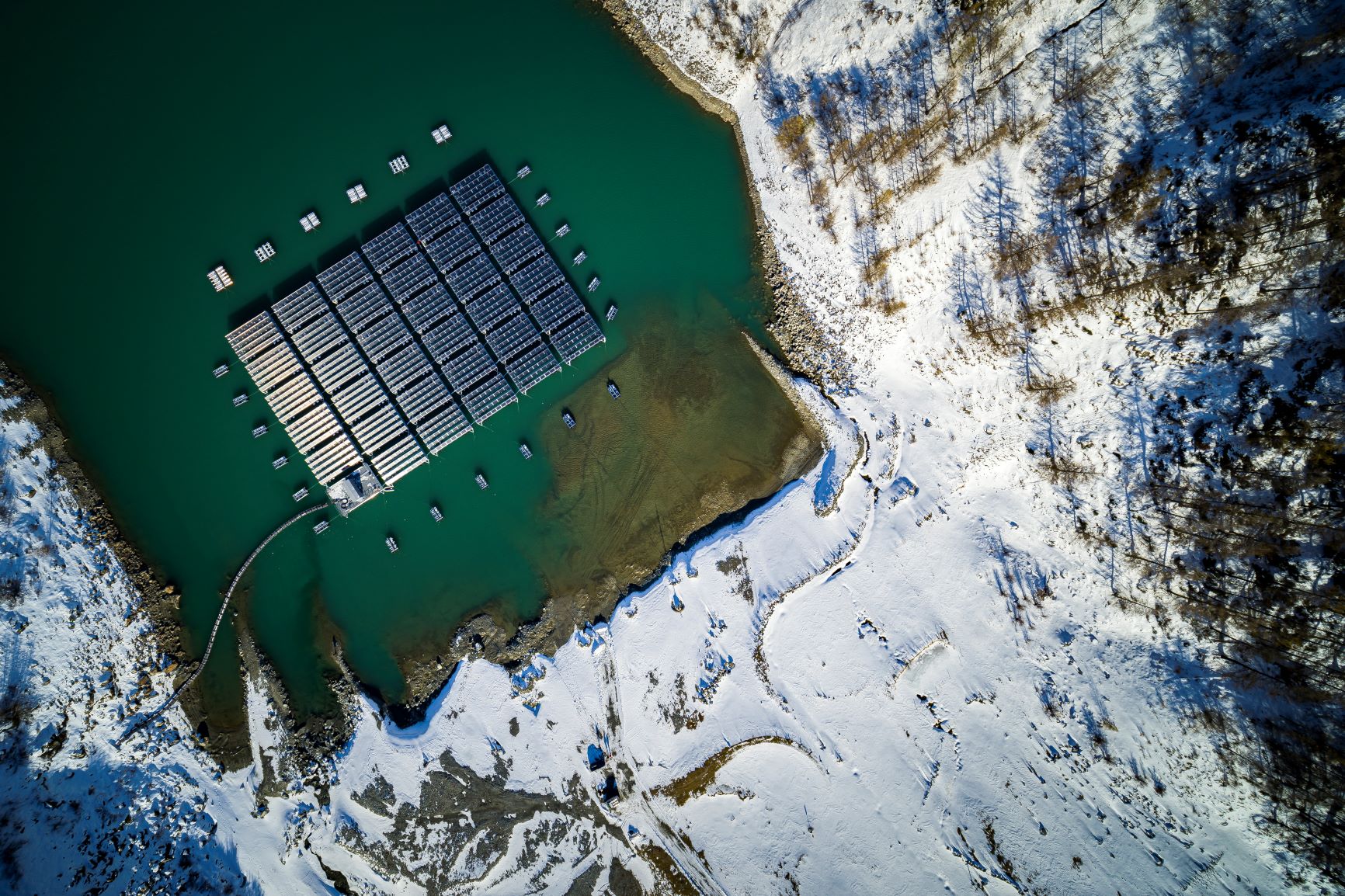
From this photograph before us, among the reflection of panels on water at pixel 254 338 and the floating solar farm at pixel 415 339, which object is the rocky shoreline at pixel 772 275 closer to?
the floating solar farm at pixel 415 339

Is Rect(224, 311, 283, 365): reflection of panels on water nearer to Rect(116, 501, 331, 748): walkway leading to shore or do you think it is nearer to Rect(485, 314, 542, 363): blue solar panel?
Rect(116, 501, 331, 748): walkway leading to shore

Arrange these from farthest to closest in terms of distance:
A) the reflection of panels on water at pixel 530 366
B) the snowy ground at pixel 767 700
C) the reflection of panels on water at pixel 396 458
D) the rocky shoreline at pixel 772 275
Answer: the rocky shoreline at pixel 772 275, the reflection of panels on water at pixel 530 366, the reflection of panels on water at pixel 396 458, the snowy ground at pixel 767 700

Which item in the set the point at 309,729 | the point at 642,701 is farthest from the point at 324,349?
the point at 642,701

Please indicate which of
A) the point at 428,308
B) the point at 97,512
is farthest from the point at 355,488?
the point at 97,512

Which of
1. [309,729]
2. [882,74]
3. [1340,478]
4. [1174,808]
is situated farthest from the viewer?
[309,729]

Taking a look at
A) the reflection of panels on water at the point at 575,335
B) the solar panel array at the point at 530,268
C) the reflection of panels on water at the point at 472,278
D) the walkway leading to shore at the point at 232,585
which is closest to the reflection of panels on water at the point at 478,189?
the solar panel array at the point at 530,268

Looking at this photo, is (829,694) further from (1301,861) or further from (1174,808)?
(1301,861)
